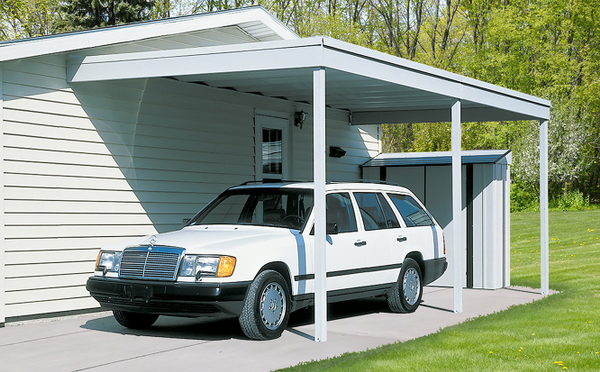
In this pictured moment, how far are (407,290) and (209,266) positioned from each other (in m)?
3.79

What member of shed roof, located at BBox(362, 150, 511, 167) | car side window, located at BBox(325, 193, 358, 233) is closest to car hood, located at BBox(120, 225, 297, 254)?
car side window, located at BBox(325, 193, 358, 233)

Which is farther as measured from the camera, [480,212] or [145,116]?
[480,212]

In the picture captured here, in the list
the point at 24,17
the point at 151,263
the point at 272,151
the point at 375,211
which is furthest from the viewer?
the point at 24,17

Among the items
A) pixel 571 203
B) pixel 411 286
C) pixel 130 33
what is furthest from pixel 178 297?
pixel 571 203

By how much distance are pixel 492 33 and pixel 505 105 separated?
94.2 ft

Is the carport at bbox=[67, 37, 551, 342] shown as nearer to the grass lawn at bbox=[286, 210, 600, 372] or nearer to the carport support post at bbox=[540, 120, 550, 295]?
the carport support post at bbox=[540, 120, 550, 295]

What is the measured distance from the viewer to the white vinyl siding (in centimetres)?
956

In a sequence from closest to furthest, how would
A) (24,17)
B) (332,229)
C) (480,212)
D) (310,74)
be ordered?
(332,229) → (310,74) → (480,212) → (24,17)

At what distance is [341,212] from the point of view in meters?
9.65

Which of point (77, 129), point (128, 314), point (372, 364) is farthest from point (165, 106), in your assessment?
point (372, 364)

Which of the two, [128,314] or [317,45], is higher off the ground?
[317,45]

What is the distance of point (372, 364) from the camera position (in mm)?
6707

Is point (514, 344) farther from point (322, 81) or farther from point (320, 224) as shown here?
point (322, 81)

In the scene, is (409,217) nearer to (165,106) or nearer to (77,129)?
(165,106)
